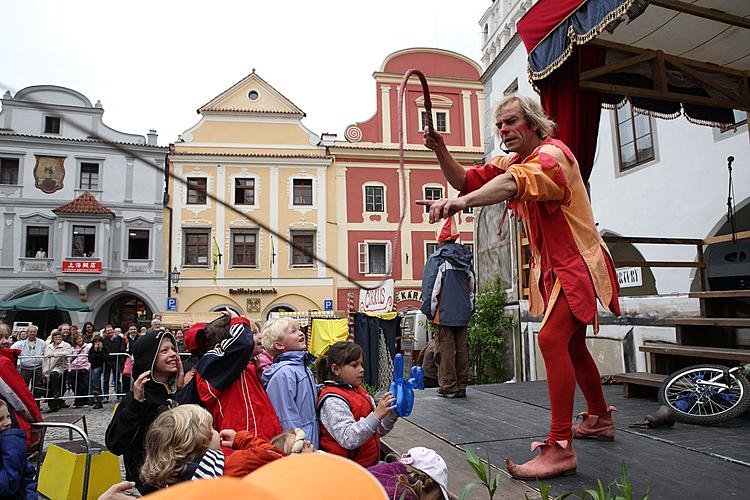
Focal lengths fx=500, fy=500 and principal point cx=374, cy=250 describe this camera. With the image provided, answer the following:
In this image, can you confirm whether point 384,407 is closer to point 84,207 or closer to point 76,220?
point 84,207

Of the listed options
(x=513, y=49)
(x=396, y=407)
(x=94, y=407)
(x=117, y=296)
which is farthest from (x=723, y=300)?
(x=117, y=296)

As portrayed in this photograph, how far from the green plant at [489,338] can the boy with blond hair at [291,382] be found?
6485mm

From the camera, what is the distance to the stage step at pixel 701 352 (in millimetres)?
3589

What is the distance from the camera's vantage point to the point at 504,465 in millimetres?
2500

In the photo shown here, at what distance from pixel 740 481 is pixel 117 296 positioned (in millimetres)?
25708

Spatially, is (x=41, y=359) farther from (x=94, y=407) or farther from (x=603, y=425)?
(x=603, y=425)

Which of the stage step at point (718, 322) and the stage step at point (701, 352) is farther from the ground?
the stage step at point (718, 322)

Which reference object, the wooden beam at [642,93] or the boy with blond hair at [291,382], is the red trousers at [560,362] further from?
the wooden beam at [642,93]

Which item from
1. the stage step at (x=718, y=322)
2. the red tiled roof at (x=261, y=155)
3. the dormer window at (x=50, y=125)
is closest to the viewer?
the stage step at (x=718, y=322)

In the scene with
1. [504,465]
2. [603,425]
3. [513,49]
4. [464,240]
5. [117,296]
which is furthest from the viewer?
[464,240]

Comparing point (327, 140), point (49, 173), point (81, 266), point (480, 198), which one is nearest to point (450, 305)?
point (480, 198)

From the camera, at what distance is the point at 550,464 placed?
228cm

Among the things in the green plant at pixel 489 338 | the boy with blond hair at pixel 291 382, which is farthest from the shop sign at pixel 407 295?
Answer: the boy with blond hair at pixel 291 382

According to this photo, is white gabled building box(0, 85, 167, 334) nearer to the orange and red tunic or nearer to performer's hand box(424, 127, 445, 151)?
performer's hand box(424, 127, 445, 151)
